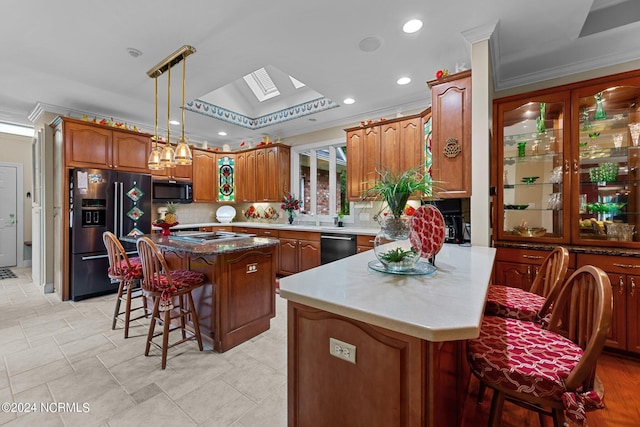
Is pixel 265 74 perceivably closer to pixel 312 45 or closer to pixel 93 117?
pixel 312 45

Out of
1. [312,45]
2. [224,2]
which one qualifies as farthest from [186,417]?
[312,45]

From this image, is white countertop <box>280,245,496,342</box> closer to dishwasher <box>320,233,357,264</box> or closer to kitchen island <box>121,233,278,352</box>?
kitchen island <box>121,233,278,352</box>

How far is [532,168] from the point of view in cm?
299

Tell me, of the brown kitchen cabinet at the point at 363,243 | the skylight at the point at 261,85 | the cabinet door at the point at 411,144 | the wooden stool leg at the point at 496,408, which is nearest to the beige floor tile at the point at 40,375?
the wooden stool leg at the point at 496,408

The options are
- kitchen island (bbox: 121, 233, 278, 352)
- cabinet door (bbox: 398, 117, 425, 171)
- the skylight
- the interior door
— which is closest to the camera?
kitchen island (bbox: 121, 233, 278, 352)

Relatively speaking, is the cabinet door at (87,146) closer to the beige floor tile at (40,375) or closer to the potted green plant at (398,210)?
the beige floor tile at (40,375)

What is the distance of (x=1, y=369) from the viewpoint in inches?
86.0

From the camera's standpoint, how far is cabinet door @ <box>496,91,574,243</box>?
2.74 metres

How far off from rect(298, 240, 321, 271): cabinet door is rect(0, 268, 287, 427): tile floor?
58.7 inches

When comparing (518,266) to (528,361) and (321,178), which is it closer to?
(528,361)

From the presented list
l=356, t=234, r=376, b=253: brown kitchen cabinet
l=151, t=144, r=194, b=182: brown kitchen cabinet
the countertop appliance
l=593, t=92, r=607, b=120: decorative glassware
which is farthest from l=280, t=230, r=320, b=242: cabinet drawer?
l=593, t=92, r=607, b=120: decorative glassware

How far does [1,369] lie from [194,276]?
1538 mm

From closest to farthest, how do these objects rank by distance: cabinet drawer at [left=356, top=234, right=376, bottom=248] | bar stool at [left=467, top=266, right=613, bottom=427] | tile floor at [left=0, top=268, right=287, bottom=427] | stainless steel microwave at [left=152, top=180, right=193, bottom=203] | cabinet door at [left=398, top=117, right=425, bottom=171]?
bar stool at [left=467, top=266, right=613, bottom=427]
tile floor at [left=0, top=268, right=287, bottom=427]
cabinet door at [left=398, top=117, right=425, bottom=171]
cabinet drawer at [left=356, top=234, right=376, bottom=248]
stainless steel microwave at [left=152, top=180, right=193, bottom=203]

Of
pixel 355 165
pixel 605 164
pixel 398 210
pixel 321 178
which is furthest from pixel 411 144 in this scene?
pixel 398 210
